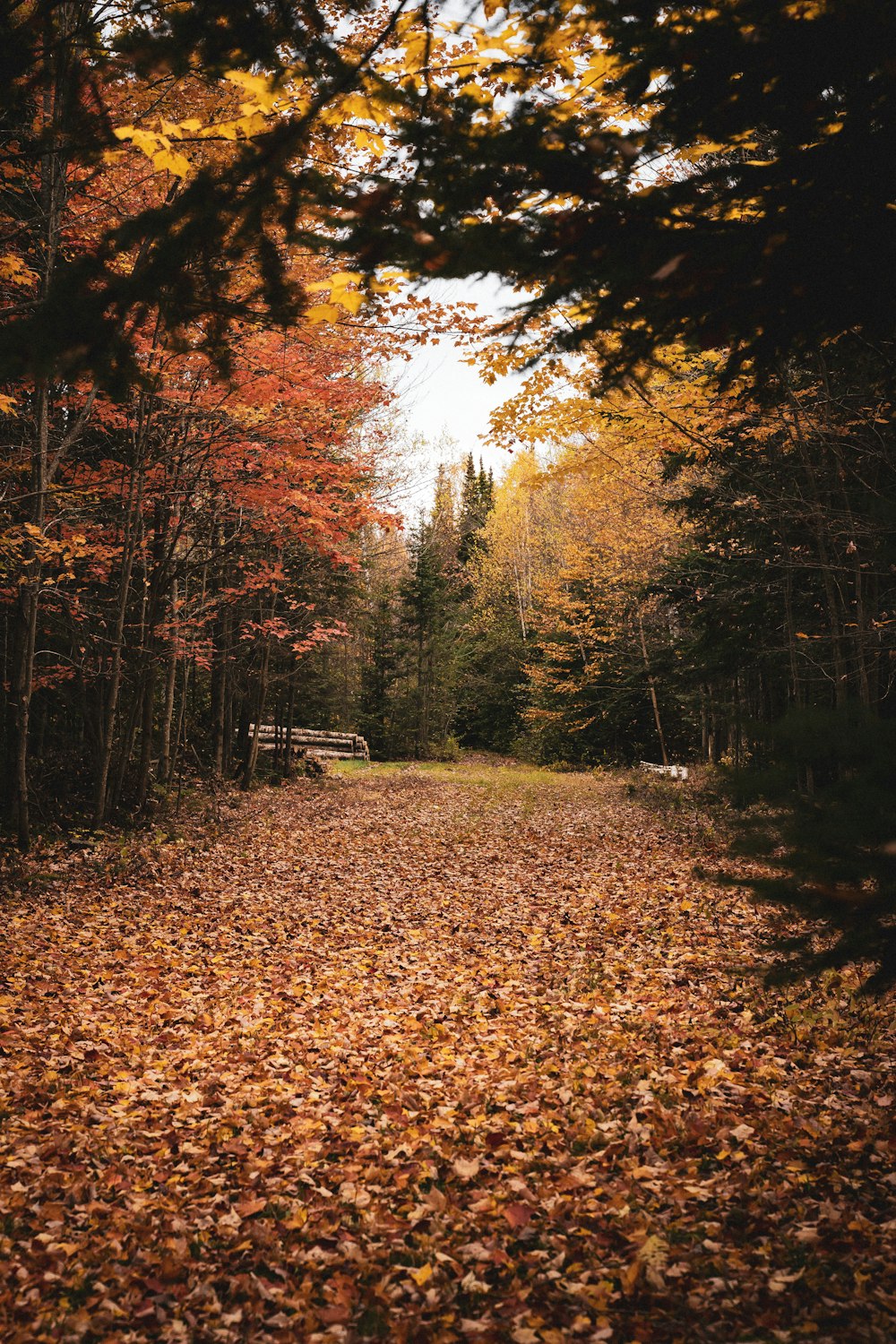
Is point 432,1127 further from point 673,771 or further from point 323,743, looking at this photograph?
point 323,743

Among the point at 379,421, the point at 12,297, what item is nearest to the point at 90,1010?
the point at 12,297

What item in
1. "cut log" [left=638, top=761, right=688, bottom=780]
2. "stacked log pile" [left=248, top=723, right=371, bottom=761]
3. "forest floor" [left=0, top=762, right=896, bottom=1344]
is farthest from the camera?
"stacked log pile" [left=248, top=723, right=371, bottom=761]

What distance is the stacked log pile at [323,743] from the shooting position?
21.3 m

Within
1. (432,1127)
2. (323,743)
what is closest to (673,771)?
(323,743)

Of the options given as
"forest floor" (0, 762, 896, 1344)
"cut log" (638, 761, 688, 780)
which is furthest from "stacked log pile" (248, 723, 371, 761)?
"forest floor" (0, 762, 896, 1344)

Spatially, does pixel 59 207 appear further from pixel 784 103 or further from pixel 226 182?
pixel 784 103

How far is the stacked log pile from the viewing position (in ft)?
70.0

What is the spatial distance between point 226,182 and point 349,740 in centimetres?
2241

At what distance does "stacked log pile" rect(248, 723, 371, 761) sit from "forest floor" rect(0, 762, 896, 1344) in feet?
42.6

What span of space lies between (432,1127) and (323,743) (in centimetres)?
1996

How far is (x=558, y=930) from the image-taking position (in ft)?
24.8

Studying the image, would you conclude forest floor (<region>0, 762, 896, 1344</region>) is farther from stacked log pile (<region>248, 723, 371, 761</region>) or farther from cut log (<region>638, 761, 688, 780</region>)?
stacked log pile (<region>248, 723, 371, 761</region>)

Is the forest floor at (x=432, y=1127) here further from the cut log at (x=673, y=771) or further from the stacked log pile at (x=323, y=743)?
the stacked log pile at (x=323, y=743)

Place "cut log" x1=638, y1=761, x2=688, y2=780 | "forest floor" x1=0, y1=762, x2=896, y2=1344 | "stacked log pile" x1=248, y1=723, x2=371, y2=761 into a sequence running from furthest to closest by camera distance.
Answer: "stacked log pile" x1=248, y1=723, x2=371, y2=761
"cut log" x1=638, y1=761, x2=688, y2=780
"forest floor" x1=0, y1=762, x2=896, y2=1344
